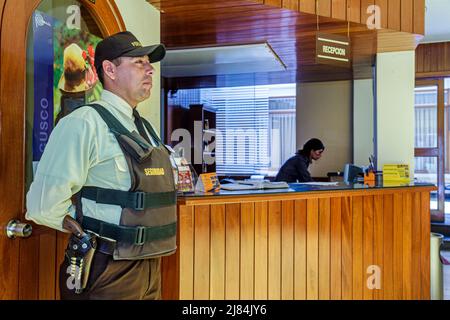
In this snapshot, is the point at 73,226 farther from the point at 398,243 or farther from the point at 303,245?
the point at 398,243

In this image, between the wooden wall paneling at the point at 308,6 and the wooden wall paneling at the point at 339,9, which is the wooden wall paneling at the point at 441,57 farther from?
the wooden wall paneling at the point at 308,6

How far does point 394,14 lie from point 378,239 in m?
1.83

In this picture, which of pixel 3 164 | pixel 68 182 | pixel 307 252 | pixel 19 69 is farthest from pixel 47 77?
pixel 307 252

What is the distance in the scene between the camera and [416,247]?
9.95 ft

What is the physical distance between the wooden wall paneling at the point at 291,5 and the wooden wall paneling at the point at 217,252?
1531 mm

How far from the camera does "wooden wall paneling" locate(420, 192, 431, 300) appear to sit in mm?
3061

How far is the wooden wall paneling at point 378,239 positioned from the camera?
2.87 m

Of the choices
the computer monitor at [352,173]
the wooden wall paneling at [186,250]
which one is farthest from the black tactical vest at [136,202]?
the computer monitor at [352,173]

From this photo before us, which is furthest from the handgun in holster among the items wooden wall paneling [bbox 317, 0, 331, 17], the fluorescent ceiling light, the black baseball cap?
the fluorescent ceiling light

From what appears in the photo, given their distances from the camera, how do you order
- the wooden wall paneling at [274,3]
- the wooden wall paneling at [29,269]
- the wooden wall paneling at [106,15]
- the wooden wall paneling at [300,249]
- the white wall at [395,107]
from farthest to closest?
the white wall at [395,107], the wooden wall paneling at [274,3], the wooden wall paneling at [300,249], the wooden wall paneling at [106,15], the wooden wall paneling at [29,269]

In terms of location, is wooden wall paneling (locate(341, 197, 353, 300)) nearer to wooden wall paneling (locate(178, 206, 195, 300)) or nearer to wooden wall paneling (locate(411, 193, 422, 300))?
wooden wall paneling (locate(411, 193, 422, 300))

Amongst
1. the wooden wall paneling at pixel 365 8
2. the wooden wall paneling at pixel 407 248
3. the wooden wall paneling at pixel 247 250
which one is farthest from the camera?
the wooden wall paneling at pixel 365 8

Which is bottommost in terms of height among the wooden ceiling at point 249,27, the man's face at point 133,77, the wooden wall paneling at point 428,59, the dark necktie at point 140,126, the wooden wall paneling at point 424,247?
the wooden wall paneling at point 424,247

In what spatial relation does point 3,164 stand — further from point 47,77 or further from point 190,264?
point 190,264
